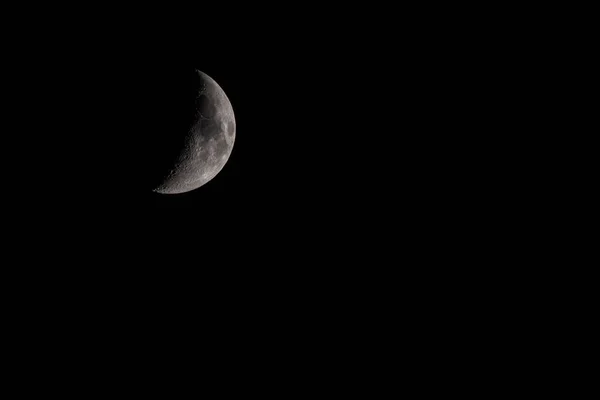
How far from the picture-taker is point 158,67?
12.4 feet

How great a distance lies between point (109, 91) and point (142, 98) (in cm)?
25

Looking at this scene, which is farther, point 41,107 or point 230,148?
point 230,148

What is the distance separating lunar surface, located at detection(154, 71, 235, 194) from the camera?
394 centimetres

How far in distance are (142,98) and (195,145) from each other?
0.61 meters

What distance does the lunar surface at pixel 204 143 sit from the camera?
3.94m

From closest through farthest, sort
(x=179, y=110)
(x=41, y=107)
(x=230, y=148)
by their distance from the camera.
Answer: (x=41, y=107), (x=179, y=110), (x=230, y=148)

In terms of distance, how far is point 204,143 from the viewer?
4.03m

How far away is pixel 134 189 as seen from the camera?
3.90m

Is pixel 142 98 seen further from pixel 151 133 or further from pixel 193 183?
pixel 193 183

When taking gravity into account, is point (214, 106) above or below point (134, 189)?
above

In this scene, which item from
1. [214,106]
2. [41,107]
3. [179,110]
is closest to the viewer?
[41,107]

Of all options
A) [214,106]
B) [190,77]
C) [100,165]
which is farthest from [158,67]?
[100,165]

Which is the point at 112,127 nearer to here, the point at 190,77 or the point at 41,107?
the point at 41,107


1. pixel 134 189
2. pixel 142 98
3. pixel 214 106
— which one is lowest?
pixel 134 189
